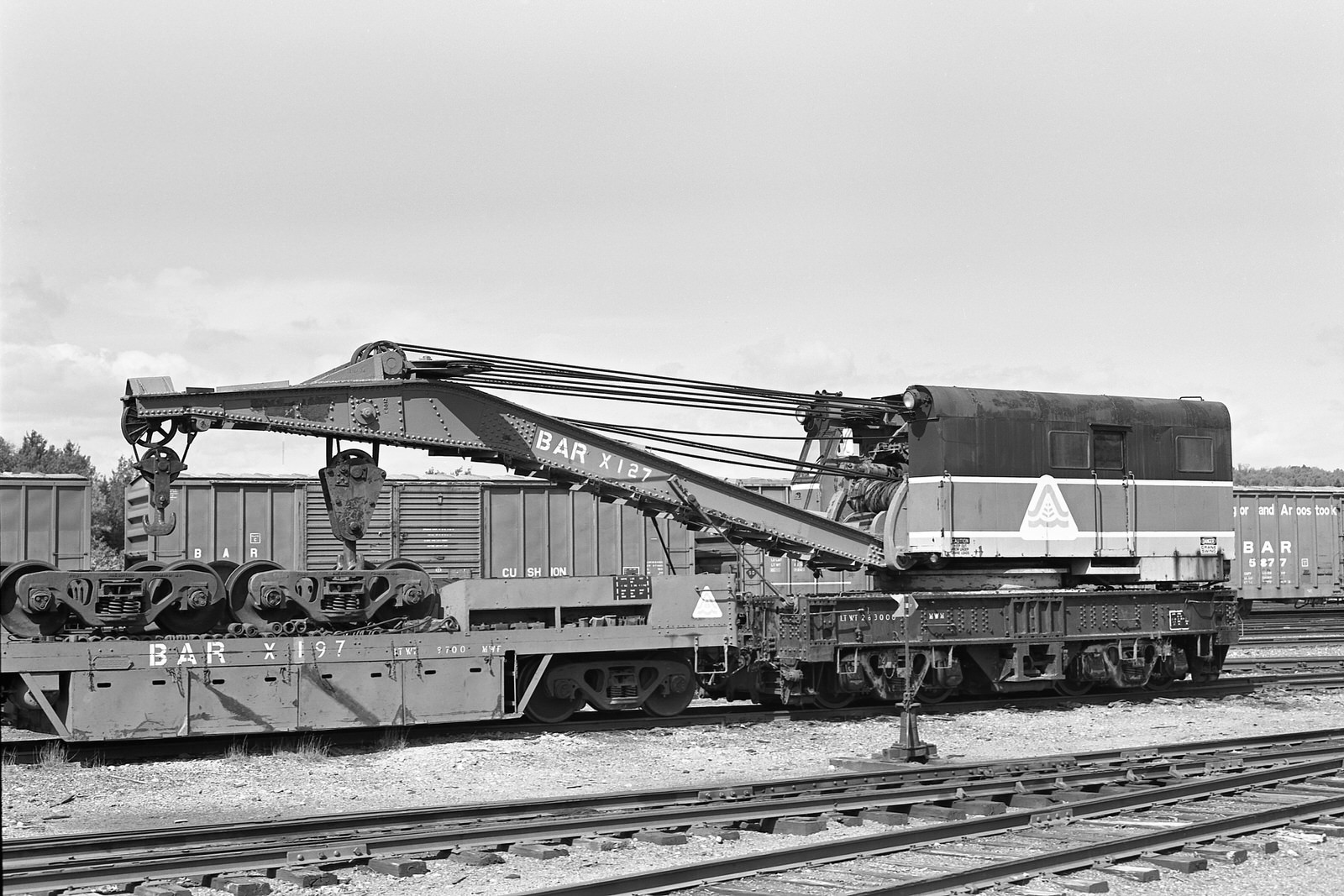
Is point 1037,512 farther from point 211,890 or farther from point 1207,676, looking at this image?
point 211,890

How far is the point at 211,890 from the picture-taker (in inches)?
302

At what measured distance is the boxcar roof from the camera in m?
17.4

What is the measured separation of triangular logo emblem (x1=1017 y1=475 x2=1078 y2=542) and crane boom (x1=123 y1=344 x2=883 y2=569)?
2168 mm

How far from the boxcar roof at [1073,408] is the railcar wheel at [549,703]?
19.9 ft

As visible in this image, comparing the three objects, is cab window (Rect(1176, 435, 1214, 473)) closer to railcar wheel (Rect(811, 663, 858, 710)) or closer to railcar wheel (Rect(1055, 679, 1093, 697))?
railcar wheel (Rect(1055, 679, 1093, 697))

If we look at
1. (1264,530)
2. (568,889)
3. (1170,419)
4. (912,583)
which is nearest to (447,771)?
(568,889)

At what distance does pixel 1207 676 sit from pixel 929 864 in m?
12.8

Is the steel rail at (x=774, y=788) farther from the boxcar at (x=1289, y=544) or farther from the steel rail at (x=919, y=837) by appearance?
the boxcar at (x=1289, y=544)

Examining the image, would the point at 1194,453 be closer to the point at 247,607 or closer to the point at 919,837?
the point at 919,837

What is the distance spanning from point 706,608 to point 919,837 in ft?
22.5

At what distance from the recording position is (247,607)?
1395 cm

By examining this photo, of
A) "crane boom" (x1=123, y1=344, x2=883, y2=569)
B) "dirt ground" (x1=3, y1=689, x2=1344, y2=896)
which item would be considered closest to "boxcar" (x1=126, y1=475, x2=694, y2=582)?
"crane boom" (x1=123, y1=344, x2=883, y2=569)

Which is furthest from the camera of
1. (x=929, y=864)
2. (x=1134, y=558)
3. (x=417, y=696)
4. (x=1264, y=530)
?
(x=1264, y=530)

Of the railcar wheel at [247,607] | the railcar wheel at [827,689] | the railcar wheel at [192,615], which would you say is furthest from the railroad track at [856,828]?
the railcar wheel at [827,689]
